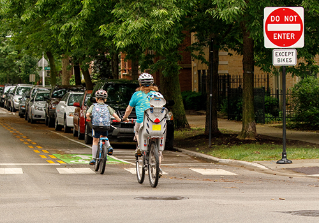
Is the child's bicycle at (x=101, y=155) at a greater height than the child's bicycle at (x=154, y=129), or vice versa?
the child's bicycle at (x=154, y=129)

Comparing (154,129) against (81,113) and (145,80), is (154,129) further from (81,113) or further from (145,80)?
(81,113)

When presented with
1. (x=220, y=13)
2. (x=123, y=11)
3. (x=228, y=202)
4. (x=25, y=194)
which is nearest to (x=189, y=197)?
(x=228, y=202)

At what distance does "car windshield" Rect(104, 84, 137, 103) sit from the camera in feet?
56.9

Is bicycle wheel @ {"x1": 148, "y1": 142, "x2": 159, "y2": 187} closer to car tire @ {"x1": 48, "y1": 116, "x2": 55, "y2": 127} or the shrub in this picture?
the shrub

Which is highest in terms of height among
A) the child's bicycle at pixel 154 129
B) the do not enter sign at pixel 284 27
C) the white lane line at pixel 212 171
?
the do not enter sign at pixel 284 27

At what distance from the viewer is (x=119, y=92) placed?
57.8 ft

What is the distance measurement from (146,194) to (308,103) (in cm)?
1451

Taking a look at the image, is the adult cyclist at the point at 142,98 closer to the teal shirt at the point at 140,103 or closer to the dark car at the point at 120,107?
the teal shirt at the point at 140,103

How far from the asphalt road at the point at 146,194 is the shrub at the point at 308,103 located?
336 inches

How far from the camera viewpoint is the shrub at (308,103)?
2136 centimetres

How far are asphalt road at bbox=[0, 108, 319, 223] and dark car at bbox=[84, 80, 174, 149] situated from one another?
6.18 feet

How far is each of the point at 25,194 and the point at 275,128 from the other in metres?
14.9

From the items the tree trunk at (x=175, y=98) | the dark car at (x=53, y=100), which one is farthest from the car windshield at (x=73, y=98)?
the tree trunk at (x=175, y=98)

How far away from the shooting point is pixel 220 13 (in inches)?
536
